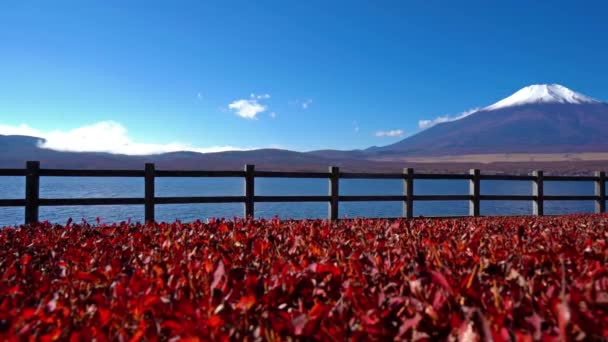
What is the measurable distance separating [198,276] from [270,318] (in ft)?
2.28

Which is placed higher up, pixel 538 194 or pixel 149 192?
pixel 149 192

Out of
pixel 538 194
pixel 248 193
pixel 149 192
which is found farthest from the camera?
pixel 538 194

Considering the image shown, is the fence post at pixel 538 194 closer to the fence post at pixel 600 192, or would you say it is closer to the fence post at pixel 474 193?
the fence post at pixel 474 193

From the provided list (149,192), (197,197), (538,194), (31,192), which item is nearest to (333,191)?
(197,197)

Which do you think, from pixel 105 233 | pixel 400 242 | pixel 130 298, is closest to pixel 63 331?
pixel 130 298

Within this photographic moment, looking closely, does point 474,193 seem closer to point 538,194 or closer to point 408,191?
point 408,191

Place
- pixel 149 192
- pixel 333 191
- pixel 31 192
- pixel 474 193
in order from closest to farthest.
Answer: pixel 31 192 → pixel 149 192 → pixel 333 191 → pixel 474 193

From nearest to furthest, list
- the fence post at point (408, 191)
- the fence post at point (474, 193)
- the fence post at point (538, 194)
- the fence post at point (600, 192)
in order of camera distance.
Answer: the fence post at point (408, 191)
the fence post at point (474, 193)
the fence post at point (538, 194)
the fence post at point (600, 192)

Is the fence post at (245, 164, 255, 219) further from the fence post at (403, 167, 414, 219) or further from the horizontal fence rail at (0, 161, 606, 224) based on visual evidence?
the fence post at (403, 167, 414, 219)

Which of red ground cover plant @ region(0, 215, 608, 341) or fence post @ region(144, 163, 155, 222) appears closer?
red ground cover plant @ region(0, 215, 608, 341)

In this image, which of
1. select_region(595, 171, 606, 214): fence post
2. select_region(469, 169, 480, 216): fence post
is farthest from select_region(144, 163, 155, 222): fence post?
select_region(595, 171, 606, 214): fence post

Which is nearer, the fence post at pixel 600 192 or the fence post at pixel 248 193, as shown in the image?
the fence post at pixel 248 193

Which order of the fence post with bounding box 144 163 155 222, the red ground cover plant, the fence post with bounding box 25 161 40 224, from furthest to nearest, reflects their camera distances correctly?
the fence post with bounding box 144 163 155 222 < the fence post with bounding box 25 161 40 224 < the red ground cover plant

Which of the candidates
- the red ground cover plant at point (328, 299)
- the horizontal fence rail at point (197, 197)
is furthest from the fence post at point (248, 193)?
the red ground cover plant at point (328, 299)
